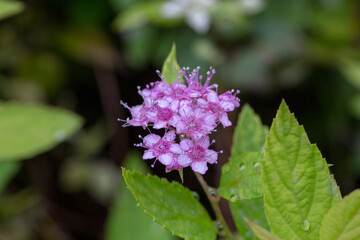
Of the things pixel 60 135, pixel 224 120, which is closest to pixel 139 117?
pixel 224 120

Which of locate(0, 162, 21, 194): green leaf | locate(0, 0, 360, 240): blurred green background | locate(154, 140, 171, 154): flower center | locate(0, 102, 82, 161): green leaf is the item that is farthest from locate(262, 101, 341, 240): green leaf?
locate(0, 0, 360, 240): blurred green background

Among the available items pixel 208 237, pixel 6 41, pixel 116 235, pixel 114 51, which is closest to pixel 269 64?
pixel 114 51

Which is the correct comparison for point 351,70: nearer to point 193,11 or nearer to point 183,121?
point 193,11

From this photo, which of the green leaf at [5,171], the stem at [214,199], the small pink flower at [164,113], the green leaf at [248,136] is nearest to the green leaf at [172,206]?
the stem at [214,199]

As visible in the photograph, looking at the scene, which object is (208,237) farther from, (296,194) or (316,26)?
(316,26)

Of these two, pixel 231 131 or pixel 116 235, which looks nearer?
pixel 116 235
